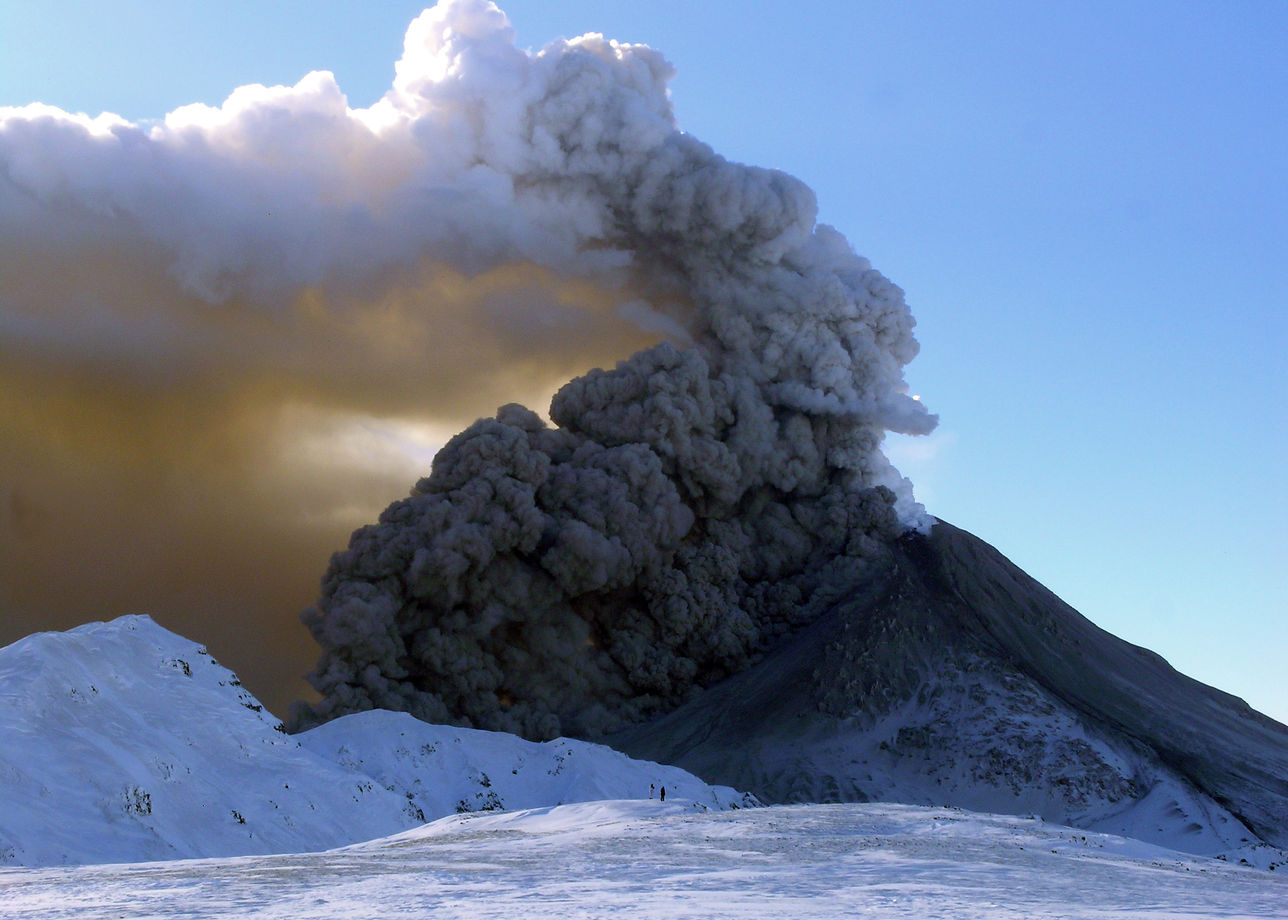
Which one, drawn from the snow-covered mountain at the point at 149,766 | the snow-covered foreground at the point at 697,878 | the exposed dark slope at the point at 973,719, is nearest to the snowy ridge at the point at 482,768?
the snow-covered mountain at the point at 149,766

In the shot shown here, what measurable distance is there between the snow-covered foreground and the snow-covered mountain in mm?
3581

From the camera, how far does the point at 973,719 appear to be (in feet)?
193

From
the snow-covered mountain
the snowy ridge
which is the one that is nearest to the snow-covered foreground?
the snow-covered mountain

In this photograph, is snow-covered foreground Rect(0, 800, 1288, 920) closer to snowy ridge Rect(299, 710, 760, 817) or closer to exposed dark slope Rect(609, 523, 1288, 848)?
snowy ridge Rect(299, 710, 760, 817)

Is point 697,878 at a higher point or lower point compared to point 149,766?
lower

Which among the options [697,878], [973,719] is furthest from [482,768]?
[697,878]

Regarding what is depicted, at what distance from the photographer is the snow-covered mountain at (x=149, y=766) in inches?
810

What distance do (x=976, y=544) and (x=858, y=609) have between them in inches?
423

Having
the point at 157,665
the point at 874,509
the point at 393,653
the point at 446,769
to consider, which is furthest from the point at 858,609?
the point at 157,665

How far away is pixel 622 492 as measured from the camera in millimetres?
64188

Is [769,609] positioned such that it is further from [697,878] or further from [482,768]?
[697,878]

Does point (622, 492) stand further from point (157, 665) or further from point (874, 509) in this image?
point (157, 665)

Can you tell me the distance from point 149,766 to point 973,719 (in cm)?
4281

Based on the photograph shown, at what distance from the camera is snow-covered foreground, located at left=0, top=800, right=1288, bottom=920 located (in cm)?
1248
